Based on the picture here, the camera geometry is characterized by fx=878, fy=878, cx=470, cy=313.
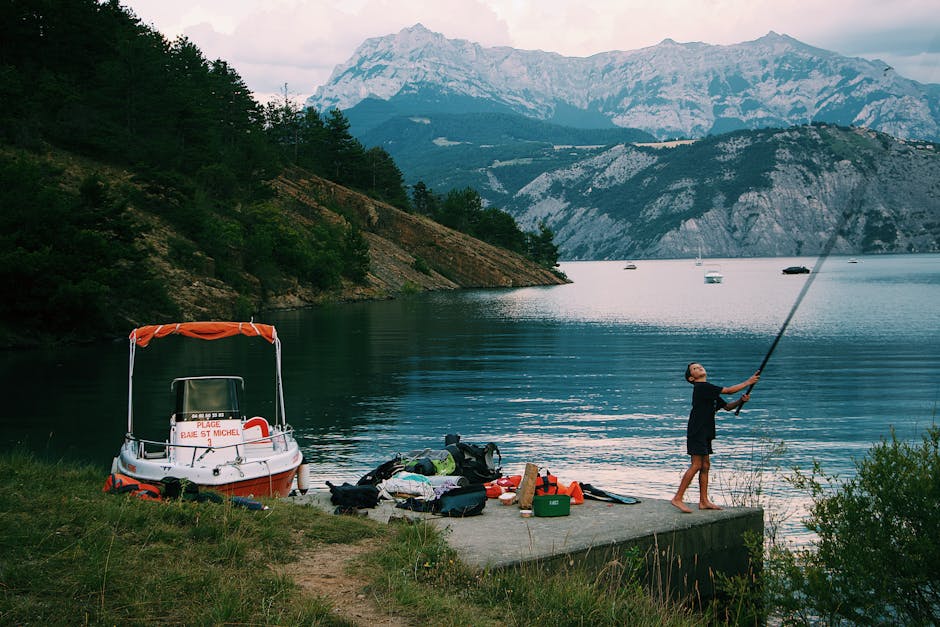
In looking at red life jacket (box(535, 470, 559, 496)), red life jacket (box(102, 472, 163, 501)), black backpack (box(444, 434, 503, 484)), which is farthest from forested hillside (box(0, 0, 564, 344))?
red life jacket (box(535, 470, 559, 496))

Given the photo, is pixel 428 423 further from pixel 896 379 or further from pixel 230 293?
pixel 230 293

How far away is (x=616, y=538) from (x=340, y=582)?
4253mm

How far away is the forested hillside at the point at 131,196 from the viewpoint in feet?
178

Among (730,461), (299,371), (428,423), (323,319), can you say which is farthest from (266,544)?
(323,319)

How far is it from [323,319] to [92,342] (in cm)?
2335

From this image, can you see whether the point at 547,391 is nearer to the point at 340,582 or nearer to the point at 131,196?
the point at 340,582

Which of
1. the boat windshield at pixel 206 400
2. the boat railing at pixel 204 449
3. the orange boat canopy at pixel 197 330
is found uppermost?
the orange boat canopy at pixel 197 330

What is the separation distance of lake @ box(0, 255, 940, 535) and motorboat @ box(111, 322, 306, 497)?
267cm

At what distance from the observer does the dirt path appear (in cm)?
926

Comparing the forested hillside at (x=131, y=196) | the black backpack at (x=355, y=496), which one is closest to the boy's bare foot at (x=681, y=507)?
the black backpack at (x=355, y=496)

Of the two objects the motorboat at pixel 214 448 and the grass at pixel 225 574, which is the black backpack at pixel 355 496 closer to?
the grass at pixel 225 574

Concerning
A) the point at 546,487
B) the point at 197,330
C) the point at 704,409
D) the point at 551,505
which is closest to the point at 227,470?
the point at 197,330

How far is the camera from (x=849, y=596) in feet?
35.7

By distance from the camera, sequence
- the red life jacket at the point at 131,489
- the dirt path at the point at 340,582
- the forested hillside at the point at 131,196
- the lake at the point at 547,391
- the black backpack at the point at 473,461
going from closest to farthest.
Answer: the dirt path at the point at 340,582 < the red life jacket at the point at 131,489 < the black backpack at the point at 473,461 < the lake at the point at 547,391 < the forested hillside at the point at 131,196
